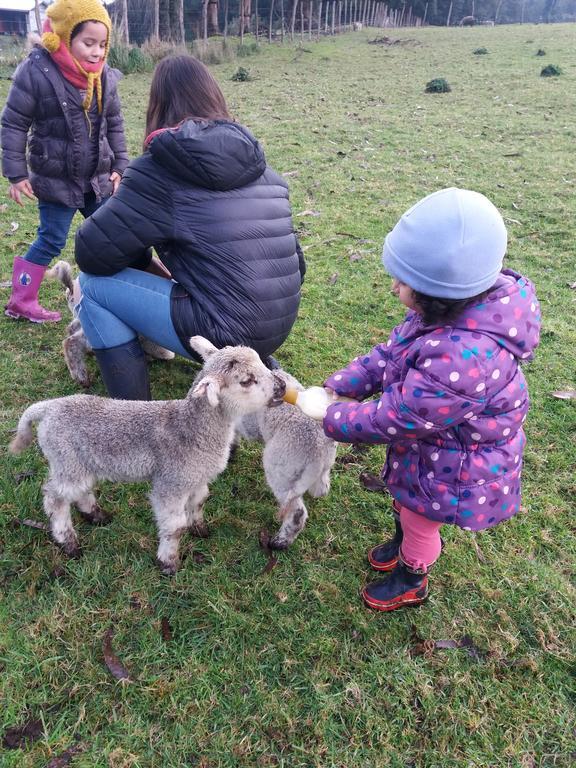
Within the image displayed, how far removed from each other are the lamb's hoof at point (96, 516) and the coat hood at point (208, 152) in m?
2.21

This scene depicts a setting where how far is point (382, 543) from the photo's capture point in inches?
145

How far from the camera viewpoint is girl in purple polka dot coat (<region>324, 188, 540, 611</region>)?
2352mm

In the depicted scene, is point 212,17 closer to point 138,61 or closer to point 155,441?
point 138,61

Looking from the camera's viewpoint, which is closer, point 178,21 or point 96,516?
point 96,516

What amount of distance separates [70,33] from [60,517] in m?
3.90

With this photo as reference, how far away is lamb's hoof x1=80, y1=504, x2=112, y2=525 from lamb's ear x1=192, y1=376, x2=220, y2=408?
1159 millimetres

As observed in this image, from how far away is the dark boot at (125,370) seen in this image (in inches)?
160

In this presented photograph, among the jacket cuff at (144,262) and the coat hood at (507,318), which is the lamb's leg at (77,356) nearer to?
the jacket cuff at (144,262)

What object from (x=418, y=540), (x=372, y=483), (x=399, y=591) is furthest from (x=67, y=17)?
(x=399, y=591)

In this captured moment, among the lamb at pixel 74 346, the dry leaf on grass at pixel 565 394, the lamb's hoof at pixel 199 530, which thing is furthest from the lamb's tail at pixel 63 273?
the dry leaf on grass at pixel 565 394

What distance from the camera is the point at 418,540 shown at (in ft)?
10.1

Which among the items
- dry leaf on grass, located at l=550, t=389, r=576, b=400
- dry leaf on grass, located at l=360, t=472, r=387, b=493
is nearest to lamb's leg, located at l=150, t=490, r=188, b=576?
dry leaf on grass, located at l=360, t=472, r=387, b=493

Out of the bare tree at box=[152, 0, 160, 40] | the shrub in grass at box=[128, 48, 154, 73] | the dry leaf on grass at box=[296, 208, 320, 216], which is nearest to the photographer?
the dry leaf on grass at box=[296, 208, 320, 216]

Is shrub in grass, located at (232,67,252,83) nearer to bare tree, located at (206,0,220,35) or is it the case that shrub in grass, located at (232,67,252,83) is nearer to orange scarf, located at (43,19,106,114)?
bare tree, located at (206,0,220,35)
